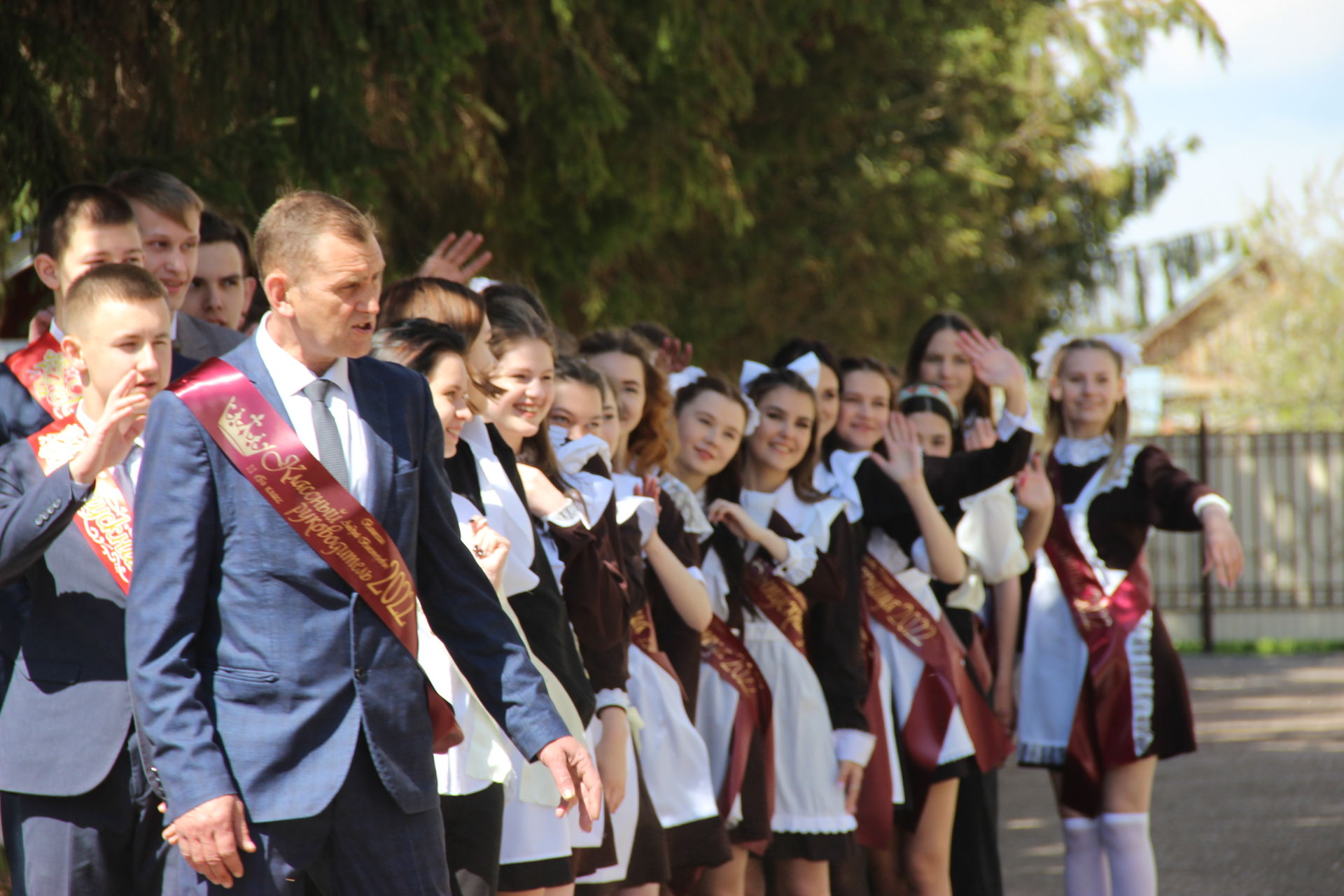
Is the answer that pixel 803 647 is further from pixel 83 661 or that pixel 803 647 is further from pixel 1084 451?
pixel 83 661

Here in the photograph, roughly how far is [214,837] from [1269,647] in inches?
630

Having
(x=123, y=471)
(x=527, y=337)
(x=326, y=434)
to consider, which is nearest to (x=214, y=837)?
(x=326, y=434)

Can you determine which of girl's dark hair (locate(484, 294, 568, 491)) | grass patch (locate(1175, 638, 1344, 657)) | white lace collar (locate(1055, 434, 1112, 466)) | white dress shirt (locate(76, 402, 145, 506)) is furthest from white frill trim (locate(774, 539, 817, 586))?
grass patch (locate(1175, 638, 1344, 657))

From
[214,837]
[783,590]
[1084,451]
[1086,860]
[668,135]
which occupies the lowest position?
[1086,860]

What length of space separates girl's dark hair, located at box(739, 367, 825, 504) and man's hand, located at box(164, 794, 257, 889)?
285 centimetres

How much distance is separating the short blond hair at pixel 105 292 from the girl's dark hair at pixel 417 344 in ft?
1.48

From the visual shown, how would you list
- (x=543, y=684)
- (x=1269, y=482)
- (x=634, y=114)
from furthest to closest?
1. (x=1269, y=482)
2. (x=634, y=114)
3. (x=543, y=684)

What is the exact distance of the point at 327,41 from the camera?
17.3ft

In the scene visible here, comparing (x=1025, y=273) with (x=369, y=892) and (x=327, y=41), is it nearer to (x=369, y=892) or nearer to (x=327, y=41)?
(x=327, y=41)

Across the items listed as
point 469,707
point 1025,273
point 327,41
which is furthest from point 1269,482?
point 469,707

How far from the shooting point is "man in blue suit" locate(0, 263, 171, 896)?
2.88 metres

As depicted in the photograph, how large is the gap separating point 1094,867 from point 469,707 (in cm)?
294

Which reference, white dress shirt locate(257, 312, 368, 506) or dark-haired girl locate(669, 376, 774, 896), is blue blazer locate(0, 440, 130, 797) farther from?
dark-haired girl locate(669, 376, 774, 896)

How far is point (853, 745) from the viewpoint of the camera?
472cm
